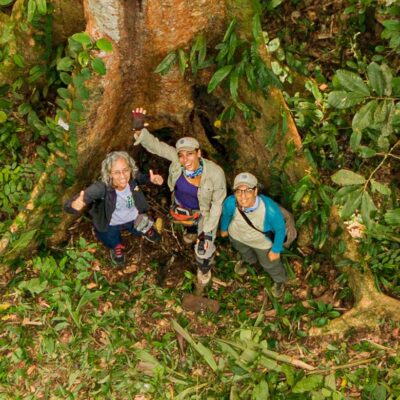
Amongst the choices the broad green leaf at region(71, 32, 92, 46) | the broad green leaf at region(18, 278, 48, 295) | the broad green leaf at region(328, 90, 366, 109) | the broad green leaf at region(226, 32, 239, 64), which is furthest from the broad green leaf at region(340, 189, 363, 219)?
the broad green leaf at region(18, 278, 48, 295)

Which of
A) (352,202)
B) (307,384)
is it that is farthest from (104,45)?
(307,384)

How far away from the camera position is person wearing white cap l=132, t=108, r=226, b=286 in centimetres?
397

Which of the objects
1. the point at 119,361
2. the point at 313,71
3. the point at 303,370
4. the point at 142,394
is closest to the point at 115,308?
the point at 119,361

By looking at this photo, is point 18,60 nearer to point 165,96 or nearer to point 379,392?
point 165,96

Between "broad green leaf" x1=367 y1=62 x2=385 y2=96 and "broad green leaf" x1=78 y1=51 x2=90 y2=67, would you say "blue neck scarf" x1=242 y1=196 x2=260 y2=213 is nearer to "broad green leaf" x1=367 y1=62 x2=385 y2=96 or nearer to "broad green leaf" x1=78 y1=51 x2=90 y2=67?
"broad green leaf" x1=367 y1=62 x2=385 y2=96

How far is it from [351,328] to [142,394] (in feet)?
6.33

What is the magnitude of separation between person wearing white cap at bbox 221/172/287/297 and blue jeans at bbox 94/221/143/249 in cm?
89

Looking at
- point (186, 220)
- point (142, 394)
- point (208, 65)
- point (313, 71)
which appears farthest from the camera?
point (313, 71)

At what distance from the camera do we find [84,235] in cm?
496

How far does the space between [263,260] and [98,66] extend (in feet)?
7.23

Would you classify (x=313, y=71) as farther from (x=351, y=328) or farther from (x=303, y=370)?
(x=303, y=370)

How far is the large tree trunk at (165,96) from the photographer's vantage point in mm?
3605

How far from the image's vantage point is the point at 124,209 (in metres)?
A: 4.27

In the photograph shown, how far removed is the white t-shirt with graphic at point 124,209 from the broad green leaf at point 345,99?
6.33ft
